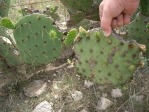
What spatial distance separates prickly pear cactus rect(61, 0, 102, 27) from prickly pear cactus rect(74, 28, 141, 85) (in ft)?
2.42

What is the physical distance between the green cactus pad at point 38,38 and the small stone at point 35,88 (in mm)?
193

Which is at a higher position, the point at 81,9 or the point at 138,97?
the point at 81,9

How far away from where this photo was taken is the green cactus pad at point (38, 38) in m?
2.30

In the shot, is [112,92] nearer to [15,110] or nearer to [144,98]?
[144,98]

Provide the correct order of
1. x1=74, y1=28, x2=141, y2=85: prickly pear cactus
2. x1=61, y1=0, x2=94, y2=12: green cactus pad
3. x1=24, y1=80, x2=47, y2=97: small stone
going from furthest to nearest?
x1=61, y1=0, x2=94, y2=12: green cactus pad
x1=24, y1=80, x2=47, y2=97: small stone
x1=74, y1=28, x2=141, y2=85: prickly pear cactus

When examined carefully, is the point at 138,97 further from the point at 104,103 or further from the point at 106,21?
the point at 106,21

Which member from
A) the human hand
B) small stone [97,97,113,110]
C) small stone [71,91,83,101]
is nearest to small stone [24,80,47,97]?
small stone [71,91,83,101]

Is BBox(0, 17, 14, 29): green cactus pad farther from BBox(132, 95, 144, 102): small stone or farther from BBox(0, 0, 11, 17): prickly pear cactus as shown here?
BBox(132, 95, 144, 102): small stone

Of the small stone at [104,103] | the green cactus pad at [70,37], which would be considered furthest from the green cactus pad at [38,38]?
the small stone at [104,103]

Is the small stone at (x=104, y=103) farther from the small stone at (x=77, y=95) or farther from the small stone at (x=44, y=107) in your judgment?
the small stone at (x=44, y=107)

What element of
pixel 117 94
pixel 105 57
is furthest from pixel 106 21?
pixel 117 94

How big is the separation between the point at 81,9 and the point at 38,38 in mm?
582

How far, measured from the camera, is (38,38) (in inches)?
92.7

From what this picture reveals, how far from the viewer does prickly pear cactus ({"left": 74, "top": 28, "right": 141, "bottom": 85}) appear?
193 cm
